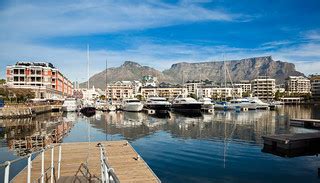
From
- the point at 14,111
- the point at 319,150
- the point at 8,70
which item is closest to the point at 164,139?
the point at 319,150

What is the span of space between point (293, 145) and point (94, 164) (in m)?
19.9

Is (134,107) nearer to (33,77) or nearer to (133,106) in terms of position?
(133,106)

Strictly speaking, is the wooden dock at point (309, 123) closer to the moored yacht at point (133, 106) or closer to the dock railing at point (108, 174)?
the dock railing at point (108, 174)

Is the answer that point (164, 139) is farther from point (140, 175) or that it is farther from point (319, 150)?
point (140, 175)

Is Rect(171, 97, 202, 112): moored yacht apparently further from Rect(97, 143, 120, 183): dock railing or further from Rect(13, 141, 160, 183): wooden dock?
Rect(97, 143, 120, 183): dock railing

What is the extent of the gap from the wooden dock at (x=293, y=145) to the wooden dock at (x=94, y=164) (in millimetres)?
14769

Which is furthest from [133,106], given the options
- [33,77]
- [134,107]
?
[33,77]

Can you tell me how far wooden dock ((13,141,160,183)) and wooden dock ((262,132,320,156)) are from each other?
1477 centimetres

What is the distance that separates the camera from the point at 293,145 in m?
26.8

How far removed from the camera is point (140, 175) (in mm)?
13133

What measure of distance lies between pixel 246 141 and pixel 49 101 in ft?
315

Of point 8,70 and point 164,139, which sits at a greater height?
point 8,70

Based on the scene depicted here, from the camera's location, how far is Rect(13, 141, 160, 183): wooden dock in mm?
12688

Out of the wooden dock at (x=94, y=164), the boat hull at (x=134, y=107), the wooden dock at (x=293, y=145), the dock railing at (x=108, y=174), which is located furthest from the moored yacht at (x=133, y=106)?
the dock railing at (x=108, y=174)
